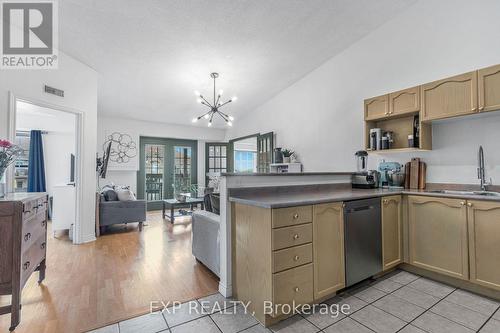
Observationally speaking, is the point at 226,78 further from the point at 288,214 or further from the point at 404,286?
the point at 404,286

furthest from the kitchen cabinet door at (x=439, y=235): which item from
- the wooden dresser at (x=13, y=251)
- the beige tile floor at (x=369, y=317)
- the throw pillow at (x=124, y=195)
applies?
the throw pillow at (x=124, y=195)

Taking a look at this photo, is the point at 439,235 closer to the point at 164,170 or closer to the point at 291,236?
the point at 291,236

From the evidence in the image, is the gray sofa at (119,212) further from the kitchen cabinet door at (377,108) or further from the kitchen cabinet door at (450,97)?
the kitchen cabinet door at (450,97)

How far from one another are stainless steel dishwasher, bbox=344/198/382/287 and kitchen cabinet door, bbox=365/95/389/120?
1366 millimetres

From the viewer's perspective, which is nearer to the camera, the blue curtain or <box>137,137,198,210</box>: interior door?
the blue curtain

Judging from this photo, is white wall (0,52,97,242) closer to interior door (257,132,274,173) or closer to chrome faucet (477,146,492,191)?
interior door (257,132,274,173)

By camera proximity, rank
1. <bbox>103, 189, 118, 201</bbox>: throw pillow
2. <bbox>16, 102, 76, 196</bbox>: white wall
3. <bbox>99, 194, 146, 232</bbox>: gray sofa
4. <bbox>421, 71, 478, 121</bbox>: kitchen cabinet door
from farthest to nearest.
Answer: <bbox>16, 102, 76, 196</bbox>: white wall < <bbox>103, 189, 118, 201</bbox>: throw pillow < <bbox>99, 194, 146, 232</bbox>: gray sofa < <bbox>421, 71, 478, 121</bbox>: kitchen cabinet door

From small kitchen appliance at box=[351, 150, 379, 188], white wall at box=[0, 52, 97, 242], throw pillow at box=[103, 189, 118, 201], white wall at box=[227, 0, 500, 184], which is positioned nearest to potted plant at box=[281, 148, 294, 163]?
white wall at box=[227, 0, 500, 184]

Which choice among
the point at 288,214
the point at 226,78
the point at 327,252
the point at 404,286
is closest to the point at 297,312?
the point at 327,252

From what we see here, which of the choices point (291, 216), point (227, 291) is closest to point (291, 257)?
point (291, 216)

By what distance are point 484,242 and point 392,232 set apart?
0.72 meters

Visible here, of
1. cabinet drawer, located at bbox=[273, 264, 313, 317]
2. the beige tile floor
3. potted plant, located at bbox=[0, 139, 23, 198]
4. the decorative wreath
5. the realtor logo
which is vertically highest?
the realtor logo

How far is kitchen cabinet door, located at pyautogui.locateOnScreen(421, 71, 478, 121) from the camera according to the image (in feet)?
7.86

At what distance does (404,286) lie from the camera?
2.37 meters
